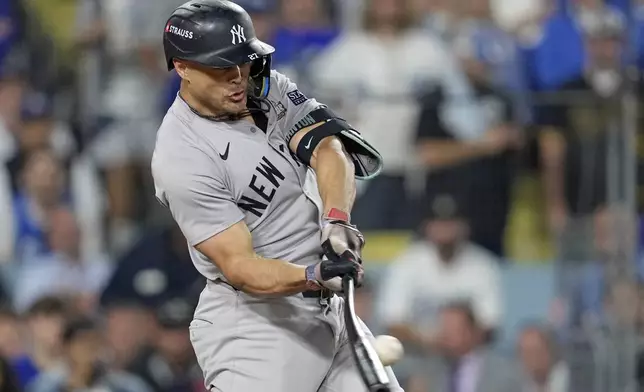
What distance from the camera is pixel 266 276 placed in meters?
3.81

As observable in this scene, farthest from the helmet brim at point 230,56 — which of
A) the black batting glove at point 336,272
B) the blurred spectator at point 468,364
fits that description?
the blurred spectator at point 468,364

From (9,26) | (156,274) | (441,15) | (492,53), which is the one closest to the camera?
(156,274)

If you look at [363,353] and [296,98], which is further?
[296,98]

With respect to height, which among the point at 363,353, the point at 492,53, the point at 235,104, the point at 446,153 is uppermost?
the point at 235,104

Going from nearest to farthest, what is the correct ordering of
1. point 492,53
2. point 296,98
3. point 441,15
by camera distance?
1. point 296,98
2. point 492,53
3. point 441,15

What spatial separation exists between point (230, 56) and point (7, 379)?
13.5 ft

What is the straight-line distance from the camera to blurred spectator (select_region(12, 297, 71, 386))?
24.7ft

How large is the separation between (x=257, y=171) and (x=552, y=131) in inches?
148

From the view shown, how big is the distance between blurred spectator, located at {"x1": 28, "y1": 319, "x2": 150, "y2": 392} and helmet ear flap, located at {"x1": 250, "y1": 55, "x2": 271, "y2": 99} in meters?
3.62

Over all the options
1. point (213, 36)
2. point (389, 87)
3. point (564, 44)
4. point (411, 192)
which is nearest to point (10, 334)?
point (411, 192)

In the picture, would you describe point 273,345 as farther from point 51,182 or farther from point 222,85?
point 51,182

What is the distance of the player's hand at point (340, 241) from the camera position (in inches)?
144

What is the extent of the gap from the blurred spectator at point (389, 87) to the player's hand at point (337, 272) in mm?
3768

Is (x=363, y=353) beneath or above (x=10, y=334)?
above
